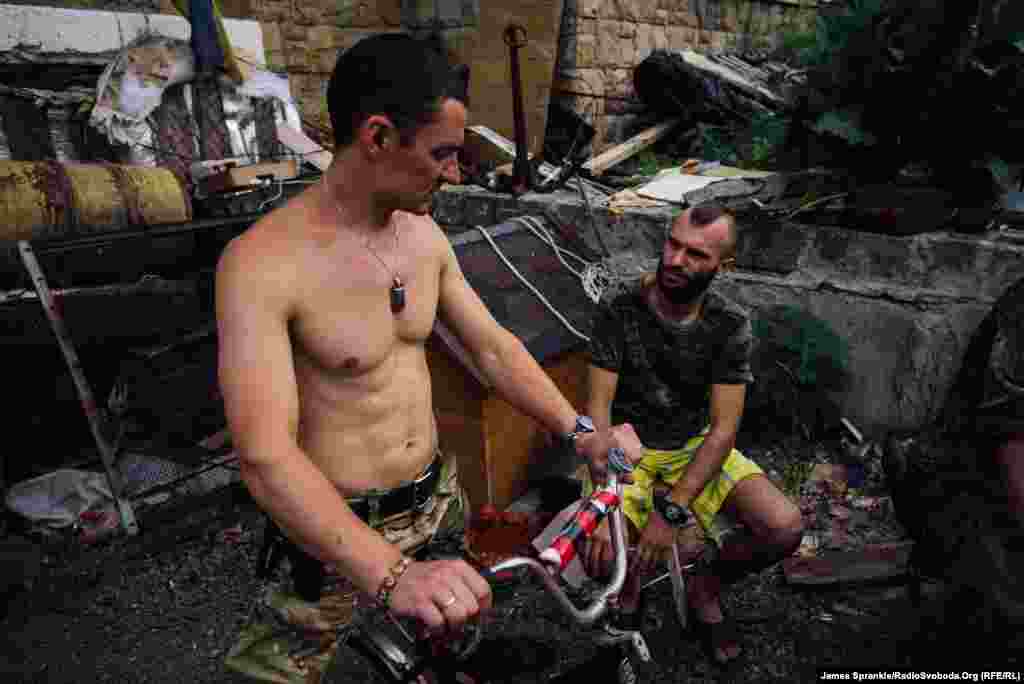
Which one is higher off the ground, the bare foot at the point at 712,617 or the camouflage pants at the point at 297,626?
the camouflage pants at the point at 297,626

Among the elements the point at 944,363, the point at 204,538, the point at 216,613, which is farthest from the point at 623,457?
the point at 944,363

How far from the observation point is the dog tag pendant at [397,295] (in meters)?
2.01

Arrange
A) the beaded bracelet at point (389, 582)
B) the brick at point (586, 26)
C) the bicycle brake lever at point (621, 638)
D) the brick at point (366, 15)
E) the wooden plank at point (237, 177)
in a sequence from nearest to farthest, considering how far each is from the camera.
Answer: the beaded bracelet at point (389, 582), the bicycle brake lever at point (621, 638), the wooden plank at point (237, 177), the brick at point (586, 26), the brick at point (366, 15)

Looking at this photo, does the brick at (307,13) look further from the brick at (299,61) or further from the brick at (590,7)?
the brick at (590,7)

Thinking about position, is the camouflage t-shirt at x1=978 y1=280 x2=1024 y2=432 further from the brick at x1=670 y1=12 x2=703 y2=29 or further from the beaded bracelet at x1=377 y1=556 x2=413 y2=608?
the brick at x1=670 y1=12 x2=703 y2=29

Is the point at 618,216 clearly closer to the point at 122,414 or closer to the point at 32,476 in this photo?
the point at 122,414

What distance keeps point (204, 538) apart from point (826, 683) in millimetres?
3734

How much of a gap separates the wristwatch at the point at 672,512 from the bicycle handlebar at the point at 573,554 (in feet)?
4.17

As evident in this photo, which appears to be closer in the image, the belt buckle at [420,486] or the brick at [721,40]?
the belt buckle at [420,486]

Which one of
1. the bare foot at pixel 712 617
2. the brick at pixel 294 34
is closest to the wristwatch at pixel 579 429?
the bare foot at pixel 712 617

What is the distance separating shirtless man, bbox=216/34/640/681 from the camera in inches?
61.4

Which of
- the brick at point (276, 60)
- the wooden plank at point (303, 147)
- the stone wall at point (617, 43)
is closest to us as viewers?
the wooden plank at point (303, 147)

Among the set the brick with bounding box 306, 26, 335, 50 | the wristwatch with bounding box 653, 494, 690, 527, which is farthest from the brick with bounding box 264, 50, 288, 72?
the wristwatch with bounding box 653, 494, 690, 527

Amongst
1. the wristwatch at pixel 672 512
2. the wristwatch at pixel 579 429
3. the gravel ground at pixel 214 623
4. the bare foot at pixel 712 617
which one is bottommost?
the gravel ground at pixel 214 623
